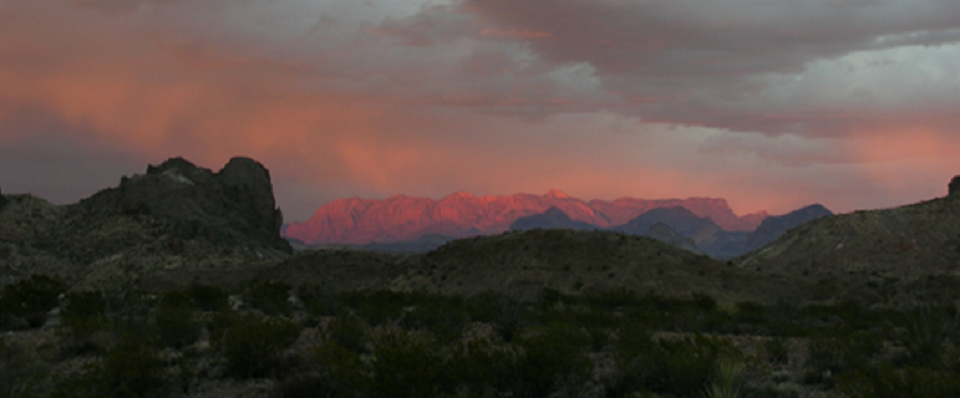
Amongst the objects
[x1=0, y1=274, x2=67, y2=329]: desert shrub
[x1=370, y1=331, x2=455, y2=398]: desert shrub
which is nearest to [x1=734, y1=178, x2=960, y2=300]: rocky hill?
[x1=370, y1=331, x2=455, y2=398]: desert shrub

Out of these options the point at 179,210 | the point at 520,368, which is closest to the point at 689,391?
the point at 520,368

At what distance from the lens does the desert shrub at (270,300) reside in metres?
32.5

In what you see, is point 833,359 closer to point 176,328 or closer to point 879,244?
point 176,328

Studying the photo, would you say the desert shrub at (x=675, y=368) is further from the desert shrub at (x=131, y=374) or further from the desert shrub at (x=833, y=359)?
the desert shrub at (x=131, y=374)

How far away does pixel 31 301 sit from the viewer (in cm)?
3077

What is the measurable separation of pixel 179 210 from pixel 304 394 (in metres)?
107

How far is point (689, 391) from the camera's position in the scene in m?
14.6

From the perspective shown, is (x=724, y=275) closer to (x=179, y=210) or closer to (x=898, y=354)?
(x=898, y=354)

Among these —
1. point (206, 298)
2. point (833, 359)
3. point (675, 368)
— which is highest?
point (206, 298)

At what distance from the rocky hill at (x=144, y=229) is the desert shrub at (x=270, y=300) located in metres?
40.5

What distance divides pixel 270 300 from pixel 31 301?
444 inches

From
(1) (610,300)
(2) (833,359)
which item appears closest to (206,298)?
(1) (610,300)

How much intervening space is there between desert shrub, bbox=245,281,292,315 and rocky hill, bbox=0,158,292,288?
40.5m

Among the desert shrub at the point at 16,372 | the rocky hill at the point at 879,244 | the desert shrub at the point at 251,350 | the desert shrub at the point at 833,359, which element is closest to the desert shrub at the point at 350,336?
the desert shrub at the point at 251,350
